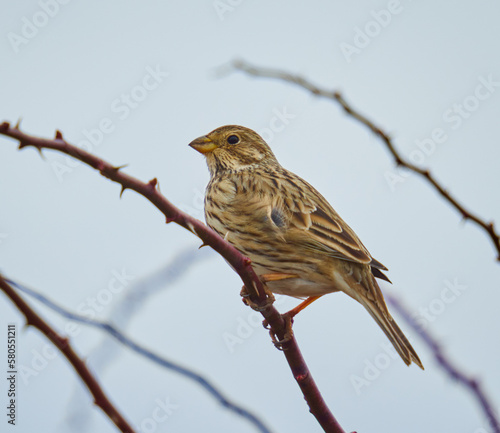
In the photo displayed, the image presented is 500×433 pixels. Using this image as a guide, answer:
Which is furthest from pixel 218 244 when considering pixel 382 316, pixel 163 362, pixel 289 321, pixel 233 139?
pixel 233 139

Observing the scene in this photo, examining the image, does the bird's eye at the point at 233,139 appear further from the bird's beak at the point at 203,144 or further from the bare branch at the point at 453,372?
the bare branch at the point at 453,372

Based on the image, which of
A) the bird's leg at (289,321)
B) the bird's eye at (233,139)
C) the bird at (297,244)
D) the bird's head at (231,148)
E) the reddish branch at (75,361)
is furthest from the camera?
the bird's eye at (233,139)

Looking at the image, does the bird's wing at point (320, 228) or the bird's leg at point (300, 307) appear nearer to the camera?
the bird's leg at point (300, 307)

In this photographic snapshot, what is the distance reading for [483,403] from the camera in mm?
1919

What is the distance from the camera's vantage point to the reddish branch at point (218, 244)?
1.74m

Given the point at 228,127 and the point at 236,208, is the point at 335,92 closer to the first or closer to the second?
the point at 236,208

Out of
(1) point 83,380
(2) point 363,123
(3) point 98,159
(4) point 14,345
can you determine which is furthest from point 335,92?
(4) point 14,345

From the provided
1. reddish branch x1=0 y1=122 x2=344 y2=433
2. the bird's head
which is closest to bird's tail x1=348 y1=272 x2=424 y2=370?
reddish branch x1=0 y1=122 x2=344 y2=433

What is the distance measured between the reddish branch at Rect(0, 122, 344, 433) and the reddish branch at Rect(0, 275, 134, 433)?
404mm

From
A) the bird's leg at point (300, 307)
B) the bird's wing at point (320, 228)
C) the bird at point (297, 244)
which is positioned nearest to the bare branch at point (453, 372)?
the bird's leg at point (300, 307)

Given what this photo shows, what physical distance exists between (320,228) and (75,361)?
11.0 ft

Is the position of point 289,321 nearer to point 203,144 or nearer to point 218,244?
point 218,244

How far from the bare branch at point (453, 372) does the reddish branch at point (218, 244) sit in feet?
2.13

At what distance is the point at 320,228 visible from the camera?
15.9ft
